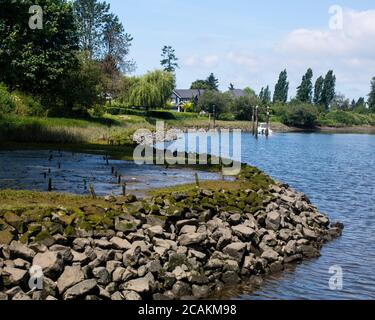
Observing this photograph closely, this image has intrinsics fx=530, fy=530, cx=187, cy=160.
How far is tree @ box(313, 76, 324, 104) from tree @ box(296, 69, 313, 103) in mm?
5705

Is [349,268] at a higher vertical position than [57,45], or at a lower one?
lower

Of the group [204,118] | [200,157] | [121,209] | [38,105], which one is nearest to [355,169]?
[200,157]

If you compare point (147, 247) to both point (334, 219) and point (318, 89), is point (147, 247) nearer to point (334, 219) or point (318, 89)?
point (334, 219)

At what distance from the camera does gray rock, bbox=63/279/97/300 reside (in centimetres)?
1399

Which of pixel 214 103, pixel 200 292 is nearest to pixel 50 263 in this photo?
pixel 200 292

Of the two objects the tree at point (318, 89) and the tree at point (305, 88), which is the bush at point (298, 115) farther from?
the tree at point (318, 89)

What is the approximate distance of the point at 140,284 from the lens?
15.2m

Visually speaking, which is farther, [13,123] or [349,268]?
[13,123]

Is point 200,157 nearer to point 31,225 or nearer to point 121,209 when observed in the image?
point 121,209

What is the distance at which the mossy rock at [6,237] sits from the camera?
601 inches

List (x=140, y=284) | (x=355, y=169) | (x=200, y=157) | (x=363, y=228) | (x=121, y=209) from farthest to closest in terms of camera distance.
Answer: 1. (x=355, y=169)
2. (x=200, y=157)
3. (x=363, y=228)
4. (x=121, y=209)
5. (x=140, y=284)

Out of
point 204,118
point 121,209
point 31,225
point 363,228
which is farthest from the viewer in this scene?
point 204,118

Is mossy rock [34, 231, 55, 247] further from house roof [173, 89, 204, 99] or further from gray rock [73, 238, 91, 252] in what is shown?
house roof [173, 89, 204, 99]

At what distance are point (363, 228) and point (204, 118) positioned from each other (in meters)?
107
